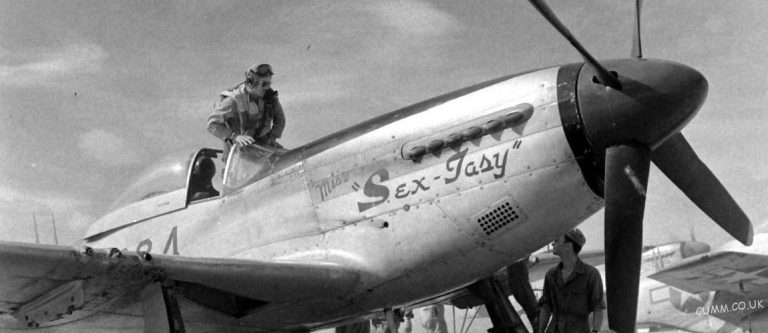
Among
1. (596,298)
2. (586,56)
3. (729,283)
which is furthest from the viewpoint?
(729,283)

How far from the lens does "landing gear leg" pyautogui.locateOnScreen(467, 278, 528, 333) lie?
6742mm

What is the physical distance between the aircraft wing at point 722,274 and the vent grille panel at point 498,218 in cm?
943

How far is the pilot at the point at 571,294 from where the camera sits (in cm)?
578

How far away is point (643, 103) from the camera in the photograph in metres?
5.38

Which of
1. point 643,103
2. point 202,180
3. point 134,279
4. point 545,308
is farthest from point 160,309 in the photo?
point 643,103

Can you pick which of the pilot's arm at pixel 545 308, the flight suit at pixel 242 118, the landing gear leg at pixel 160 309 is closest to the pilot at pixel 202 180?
the flight suit at pixel 242 118

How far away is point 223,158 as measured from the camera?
732 centimetres

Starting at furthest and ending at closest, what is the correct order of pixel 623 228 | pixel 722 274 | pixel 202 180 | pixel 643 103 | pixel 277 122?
pixel 722 274
pixel 277 122
pixel 202 180
pixel 623 228
pixel 643 103

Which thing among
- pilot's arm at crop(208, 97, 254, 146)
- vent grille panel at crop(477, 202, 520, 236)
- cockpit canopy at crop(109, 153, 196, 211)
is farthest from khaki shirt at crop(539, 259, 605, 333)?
cockpit canopy at crop(109, 153, 196, 211)

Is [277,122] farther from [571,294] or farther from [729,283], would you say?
[729,283]

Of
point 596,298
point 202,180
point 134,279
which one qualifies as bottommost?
point 596,298

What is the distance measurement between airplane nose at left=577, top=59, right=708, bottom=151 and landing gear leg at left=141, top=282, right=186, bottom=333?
2.92 meters

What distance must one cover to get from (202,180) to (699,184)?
4034mm

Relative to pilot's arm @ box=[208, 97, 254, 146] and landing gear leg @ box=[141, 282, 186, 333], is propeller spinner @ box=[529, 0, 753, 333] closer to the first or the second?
landing gear leg @ box=[141, 282, 186, 333]
